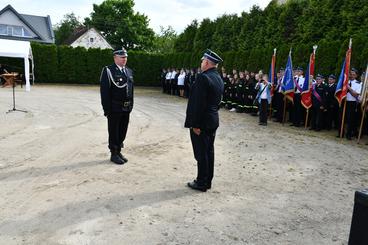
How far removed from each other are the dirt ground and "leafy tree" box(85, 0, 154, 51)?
166ft

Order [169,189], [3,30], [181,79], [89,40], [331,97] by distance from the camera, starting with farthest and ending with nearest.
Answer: [89,40], [3,30], [181,79], [331,97], [169,189]

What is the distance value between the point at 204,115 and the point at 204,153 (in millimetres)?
523

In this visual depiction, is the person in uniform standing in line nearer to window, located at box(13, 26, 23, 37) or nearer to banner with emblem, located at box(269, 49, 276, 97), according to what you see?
banner with emblem, located at box(269, 49, 276, 97)

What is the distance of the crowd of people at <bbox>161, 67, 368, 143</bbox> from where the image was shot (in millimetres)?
10594

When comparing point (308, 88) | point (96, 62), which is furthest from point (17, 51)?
point (308, 88)

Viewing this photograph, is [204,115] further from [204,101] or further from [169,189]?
[169,189]

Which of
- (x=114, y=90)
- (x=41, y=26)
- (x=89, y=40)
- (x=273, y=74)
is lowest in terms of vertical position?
(x=114, y=90)

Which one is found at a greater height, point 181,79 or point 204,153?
point 181,79

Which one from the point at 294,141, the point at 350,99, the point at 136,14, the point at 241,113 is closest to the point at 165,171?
the point at 294,141

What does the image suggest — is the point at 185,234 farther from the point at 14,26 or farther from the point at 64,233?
the point at 14,26

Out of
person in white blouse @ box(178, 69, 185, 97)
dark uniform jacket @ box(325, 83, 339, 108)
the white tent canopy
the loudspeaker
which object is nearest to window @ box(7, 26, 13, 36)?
the white tent canopy

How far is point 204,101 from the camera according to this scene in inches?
213

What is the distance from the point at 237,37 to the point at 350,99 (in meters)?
10.6

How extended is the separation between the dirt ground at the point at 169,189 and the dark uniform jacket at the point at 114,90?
0.96m
